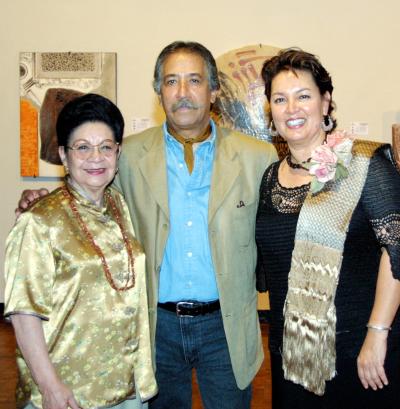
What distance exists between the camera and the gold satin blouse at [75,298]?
160 cm

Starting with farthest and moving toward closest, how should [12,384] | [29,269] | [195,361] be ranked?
[12,384] → [195,361] → [29,269]

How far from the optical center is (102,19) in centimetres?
466

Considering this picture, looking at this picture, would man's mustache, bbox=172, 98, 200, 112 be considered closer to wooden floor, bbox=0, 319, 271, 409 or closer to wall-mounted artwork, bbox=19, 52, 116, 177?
wooden floor, bbox=0, 319, 271, 409

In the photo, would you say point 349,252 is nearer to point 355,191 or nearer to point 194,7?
point 355,191

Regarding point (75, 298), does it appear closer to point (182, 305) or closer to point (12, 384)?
point (182, 305)

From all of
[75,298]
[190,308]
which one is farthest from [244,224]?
[75,298]

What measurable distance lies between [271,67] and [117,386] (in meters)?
1.20

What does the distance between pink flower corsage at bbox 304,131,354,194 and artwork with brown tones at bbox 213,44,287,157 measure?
2.79m

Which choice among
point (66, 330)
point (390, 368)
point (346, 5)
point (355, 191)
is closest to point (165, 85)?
point (355, 191)

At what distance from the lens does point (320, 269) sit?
5.69ft

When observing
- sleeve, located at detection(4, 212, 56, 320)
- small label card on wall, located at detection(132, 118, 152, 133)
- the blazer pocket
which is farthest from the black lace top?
small label card on wall, located at detection(132, 118, 152, 133)

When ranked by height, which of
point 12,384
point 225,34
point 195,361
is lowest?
point 12,384

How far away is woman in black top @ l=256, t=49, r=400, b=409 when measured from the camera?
1680mm

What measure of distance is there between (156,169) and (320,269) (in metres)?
0.73
